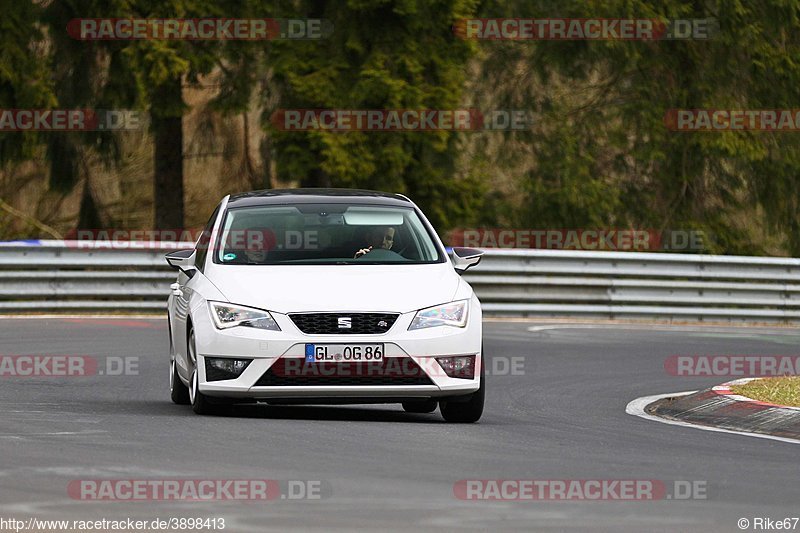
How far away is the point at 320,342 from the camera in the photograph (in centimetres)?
1098

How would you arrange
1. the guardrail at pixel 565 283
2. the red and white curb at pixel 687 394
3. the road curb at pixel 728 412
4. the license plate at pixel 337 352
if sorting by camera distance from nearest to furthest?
the license plate at pixel 337 352 → the red and white curb at pixel 687 394 → the road curb at pixel 728 412 → the guardrail at pixel 565 283

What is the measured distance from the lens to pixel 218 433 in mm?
10555

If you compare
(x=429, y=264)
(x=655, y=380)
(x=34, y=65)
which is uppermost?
(x=34, y=65)

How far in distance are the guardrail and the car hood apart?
1234 cm

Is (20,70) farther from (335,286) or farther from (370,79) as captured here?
(335,286)

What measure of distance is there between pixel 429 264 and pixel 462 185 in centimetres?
1997

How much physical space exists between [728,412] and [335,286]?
323 cm

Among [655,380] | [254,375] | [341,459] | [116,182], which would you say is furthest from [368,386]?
[116,182]

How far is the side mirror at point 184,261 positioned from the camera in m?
12.4

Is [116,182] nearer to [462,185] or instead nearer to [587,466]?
[462,185]

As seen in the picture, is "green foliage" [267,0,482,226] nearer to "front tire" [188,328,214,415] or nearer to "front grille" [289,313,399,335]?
"front tire" [188,328,214,415]

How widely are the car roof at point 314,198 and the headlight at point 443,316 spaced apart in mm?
1469

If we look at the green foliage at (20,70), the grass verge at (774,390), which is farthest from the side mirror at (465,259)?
the green foliage at (20,70)

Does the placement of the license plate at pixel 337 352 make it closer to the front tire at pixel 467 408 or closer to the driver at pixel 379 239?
the front tire at pixel 467 408
